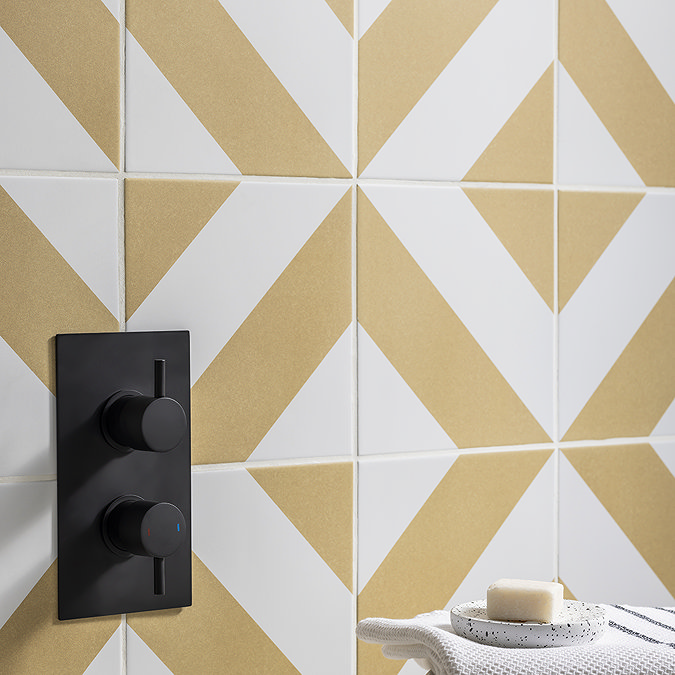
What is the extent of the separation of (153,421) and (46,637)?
0.24m

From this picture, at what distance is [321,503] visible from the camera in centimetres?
90

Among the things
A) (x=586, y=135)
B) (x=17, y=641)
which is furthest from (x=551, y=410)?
(x=17, y=641)

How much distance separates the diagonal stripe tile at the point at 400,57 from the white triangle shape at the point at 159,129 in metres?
0.17

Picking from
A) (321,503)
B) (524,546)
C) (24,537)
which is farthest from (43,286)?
(524,546)

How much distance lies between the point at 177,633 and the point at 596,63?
0.77 metres

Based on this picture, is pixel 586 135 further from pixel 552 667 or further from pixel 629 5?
pixel 552 667

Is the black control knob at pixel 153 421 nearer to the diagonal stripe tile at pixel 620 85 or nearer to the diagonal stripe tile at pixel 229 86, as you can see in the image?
the diagonal stripe tile at pixel 229 86

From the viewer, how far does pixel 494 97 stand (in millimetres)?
966

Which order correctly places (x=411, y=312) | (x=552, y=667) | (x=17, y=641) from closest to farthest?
(x=552, y=667) < (x=17, y=641) < (x=411, y=312)

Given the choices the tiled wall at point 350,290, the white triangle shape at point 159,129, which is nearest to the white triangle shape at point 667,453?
the tiled wall at point 350,290

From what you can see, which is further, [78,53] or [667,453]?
[667,453]

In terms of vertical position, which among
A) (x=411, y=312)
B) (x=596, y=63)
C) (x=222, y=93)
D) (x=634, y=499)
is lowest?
(x=634, y=499)

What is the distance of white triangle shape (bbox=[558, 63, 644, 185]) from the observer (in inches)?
39.2

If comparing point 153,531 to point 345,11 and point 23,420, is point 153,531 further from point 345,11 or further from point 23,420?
point 345,11
